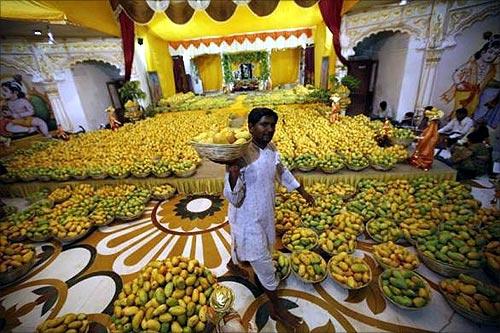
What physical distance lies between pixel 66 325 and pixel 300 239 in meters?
2.48

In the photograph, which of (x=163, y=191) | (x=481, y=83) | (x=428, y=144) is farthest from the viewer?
(x=481, y=83)

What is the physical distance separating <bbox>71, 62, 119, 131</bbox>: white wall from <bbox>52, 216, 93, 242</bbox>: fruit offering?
32.0ft

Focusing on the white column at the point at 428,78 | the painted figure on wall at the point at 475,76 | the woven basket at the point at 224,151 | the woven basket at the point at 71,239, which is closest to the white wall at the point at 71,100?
the woven basket at the point at 71,239

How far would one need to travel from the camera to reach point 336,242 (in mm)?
2709

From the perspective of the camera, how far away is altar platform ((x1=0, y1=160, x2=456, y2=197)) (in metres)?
3.97

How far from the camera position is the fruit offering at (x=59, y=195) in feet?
14.7

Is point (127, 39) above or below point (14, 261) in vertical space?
above

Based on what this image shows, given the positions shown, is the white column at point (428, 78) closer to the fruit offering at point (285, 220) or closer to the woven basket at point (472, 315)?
the fruit offering at point (285, 220)

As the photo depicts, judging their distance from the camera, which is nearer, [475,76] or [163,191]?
[163,191]

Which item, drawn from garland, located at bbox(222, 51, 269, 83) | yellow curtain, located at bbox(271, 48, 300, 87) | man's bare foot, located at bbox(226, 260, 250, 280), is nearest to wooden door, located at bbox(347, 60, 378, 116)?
yellow curtain, located at bbox(271, 48, 300, 87)

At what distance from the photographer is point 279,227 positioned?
308cm

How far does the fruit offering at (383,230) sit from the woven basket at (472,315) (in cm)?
78

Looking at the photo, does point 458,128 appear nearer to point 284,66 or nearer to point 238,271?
point 238,271

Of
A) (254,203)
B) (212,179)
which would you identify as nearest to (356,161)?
(212,179)
